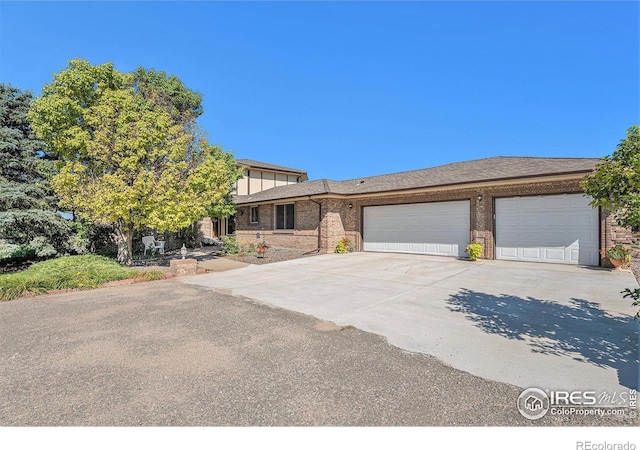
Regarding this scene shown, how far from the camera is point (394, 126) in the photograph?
2827 centimetres

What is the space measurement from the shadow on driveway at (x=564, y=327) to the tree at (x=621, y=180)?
1555 millimetres

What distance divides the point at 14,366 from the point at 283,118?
2724cm

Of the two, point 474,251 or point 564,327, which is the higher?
point 474,251

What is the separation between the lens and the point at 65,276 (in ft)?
24.9

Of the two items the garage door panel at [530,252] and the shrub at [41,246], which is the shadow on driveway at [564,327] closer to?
the garage door panel at [530,252]

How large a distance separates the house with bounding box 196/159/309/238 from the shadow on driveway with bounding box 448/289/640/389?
18437 millimetres

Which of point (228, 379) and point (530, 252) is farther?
point (530, 252)

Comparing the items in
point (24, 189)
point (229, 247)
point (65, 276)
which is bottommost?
point (65, 276)

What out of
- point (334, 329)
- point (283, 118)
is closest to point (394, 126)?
point (283, 118)

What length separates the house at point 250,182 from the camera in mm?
22719
